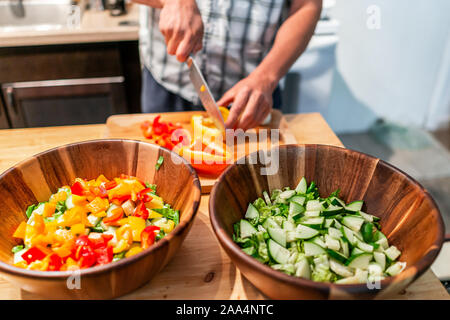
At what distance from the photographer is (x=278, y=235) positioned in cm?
83

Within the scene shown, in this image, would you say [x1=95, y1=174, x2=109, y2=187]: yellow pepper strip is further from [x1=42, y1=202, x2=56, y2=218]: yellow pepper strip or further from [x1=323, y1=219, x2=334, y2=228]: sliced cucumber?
[x1=323, y1=219, x2=334, y2=228]: sliced cucumber

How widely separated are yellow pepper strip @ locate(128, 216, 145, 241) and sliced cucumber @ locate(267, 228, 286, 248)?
0.96ft

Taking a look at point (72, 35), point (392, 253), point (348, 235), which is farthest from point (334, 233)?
point (72, 35)

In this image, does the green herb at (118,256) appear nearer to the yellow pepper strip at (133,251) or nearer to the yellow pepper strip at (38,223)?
the yellow pepper strip at (133,251)

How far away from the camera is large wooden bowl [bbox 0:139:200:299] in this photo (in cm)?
68

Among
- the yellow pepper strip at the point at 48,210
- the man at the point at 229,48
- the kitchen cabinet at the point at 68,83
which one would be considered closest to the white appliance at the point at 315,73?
the man at the point at 229,48

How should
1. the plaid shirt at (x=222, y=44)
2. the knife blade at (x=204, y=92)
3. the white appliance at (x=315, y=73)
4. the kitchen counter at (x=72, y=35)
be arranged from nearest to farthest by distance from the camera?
the knife blade at (x=204, y=92), the plaid shirt at (x=222, y=44), the kitchen counter at (x=72, y=35), the white appliance at (x=315, y=73)

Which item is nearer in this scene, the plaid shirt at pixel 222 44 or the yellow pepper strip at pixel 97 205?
the yellow pepper strip at pixel 97 205

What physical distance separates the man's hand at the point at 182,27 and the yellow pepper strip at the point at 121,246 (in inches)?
29.1

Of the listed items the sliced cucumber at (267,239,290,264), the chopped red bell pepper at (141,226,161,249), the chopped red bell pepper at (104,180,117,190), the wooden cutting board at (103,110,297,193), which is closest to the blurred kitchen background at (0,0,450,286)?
the wooden cutting board at (103,110,297,193)

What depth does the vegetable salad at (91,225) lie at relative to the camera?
78 cm

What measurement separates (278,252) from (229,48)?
1156 mm

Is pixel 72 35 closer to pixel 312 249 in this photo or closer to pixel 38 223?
pixel 38 223

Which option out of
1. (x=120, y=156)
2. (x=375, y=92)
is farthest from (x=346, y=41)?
(x=120, y=156)
